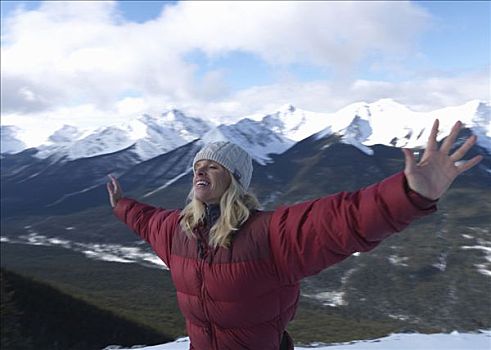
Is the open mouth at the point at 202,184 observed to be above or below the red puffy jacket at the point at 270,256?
above

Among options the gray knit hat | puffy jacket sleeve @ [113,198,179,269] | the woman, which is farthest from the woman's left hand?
puffy jacket sleeve @ [113,198,179,269]

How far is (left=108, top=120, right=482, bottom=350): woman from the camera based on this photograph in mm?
2146

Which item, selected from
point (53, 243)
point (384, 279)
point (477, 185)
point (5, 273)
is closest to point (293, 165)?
point (477, 185)

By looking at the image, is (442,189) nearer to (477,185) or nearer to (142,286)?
(142,286)

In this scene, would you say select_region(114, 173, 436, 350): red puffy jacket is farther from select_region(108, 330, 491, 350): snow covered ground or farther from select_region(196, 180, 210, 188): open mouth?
select_region(108, 330, 491, 350): snow covered ground

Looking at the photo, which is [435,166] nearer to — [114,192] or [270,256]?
[270,256]

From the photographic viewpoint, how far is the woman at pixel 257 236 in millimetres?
2146

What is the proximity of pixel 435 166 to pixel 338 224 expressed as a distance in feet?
1.69

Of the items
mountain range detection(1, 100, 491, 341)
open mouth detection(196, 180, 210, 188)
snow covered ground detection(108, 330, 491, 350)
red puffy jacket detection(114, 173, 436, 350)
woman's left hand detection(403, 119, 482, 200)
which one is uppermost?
woman's left hand detection(403, 119, 482, 200)

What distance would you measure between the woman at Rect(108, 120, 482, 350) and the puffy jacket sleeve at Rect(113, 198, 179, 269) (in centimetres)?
1

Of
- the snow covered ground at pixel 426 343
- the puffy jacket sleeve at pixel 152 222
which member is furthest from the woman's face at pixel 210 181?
the snow covered ground at pixel 426 343

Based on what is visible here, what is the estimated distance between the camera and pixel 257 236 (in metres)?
2.68

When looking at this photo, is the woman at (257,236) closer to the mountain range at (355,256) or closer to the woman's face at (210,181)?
the woman's face at (210,181)

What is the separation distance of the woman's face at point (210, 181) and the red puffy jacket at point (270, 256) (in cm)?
21
